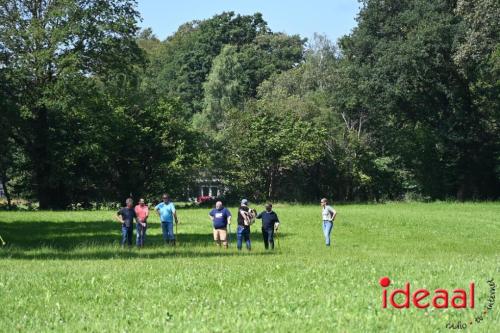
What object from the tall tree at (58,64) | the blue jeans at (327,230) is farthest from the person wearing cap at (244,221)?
the tall tree at (58,64)

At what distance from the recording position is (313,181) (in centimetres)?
7038

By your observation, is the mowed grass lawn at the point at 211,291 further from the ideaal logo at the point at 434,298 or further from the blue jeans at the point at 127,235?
the blue jeans at the point at 127,235

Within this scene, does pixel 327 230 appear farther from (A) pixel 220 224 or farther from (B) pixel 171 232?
(B) pixel 171 232

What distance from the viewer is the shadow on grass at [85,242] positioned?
76.0 ft

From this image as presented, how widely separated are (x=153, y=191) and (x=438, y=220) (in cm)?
3015

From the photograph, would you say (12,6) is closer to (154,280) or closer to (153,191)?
(153,191)

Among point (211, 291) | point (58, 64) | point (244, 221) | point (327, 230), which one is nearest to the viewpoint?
point (211, 291)

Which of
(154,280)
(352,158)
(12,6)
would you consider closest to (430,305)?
(154,280)

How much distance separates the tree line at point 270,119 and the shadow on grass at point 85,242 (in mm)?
15859

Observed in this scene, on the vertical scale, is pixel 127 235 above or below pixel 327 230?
below

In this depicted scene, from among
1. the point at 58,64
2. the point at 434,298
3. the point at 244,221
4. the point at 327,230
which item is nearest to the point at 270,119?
the point at 58,64

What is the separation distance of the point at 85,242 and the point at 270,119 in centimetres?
4190

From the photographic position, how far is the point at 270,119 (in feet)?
221

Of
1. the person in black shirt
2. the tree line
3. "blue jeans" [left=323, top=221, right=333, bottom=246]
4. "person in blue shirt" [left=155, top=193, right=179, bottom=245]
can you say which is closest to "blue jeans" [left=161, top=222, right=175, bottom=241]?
"person in blue shirt" [left=155, top=193, right=179, bottom=245]
